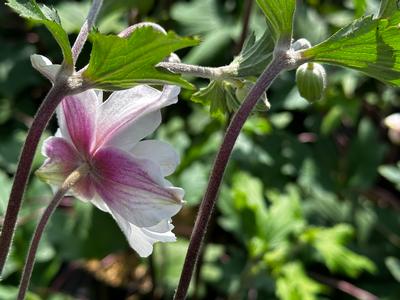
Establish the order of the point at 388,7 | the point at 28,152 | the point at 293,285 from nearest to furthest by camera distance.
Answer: the point at 28,152, the point at 388,7, the point at 293,285

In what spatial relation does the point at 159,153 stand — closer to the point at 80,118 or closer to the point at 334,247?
the point at 80,118

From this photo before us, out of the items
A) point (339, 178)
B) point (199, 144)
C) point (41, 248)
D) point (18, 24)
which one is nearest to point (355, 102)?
point (339, 178)

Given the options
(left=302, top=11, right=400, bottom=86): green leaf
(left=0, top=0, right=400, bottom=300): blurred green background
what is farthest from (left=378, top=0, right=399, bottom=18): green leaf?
(left=0, top=0, right=400, bottom=300): blurred green background

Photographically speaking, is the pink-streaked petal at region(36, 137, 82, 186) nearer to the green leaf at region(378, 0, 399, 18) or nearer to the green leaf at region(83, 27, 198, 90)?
the green leaf at region(83, 27, 198, 90)

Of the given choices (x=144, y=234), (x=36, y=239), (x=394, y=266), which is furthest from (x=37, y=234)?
(x=394, y=266)

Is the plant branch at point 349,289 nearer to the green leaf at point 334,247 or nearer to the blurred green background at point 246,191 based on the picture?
the blurred green background at point 246,191

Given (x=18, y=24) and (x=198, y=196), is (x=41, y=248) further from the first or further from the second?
(x=18, y=24)

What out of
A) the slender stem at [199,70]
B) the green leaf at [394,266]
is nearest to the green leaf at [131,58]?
the slender stem at [199,70]
